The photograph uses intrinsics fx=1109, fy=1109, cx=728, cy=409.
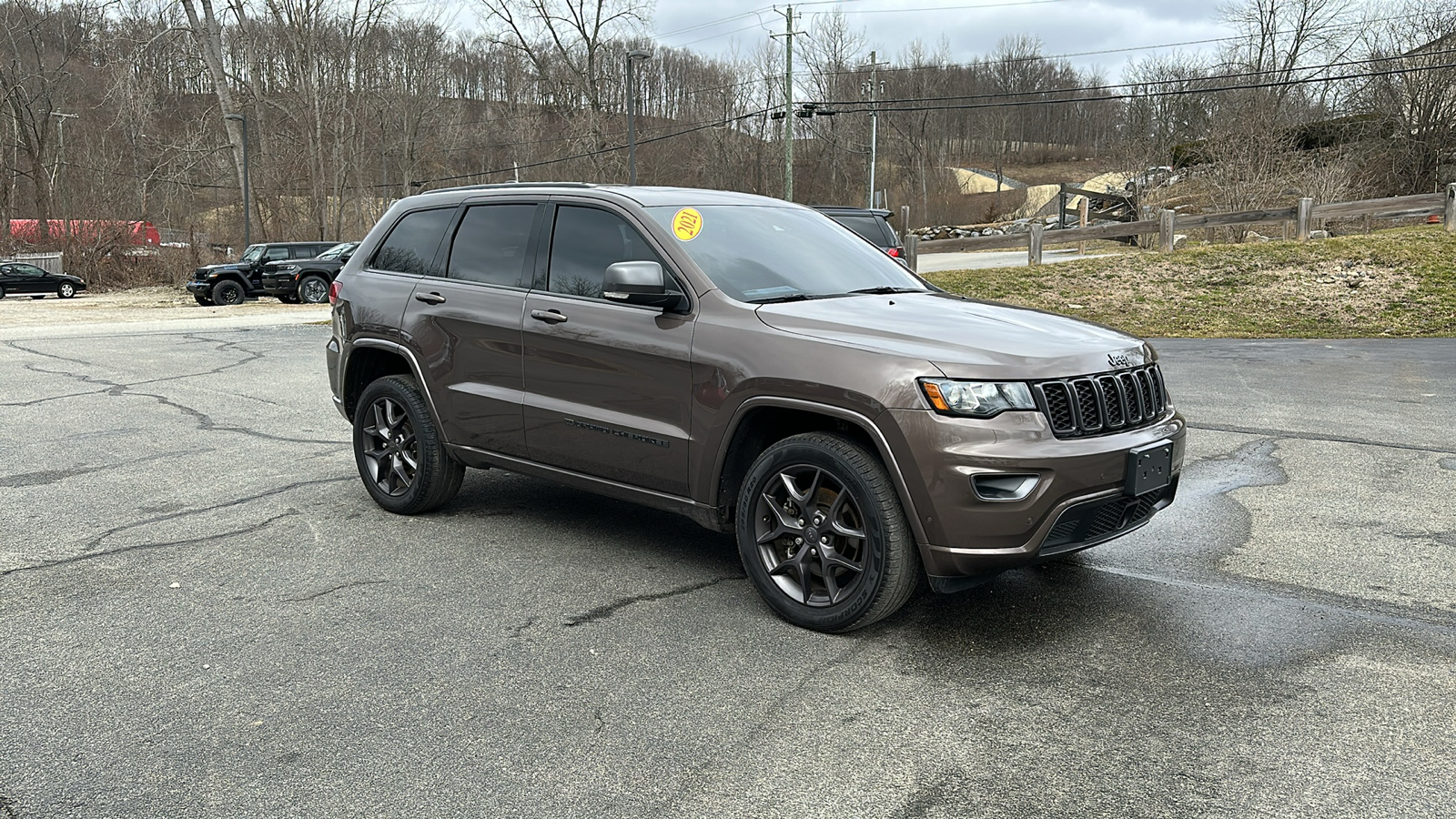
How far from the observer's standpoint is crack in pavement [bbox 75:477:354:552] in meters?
5.60

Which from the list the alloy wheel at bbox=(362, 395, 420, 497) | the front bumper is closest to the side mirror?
the front bumper

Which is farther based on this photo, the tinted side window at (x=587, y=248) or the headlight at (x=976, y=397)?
the tinted side window at (x=587, y=248)

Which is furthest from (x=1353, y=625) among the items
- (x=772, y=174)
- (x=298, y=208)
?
(x=772, y=174)

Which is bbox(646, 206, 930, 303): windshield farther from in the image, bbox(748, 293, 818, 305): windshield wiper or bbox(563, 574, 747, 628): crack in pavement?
bbox(563, 574, 747, 628): crack in pavement

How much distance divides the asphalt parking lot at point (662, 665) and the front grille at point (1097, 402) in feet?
2.67

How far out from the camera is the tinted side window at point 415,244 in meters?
5.90

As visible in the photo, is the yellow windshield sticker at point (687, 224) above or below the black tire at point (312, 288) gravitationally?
above

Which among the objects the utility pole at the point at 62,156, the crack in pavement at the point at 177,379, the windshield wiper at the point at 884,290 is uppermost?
the utility pole at the point at 62,156

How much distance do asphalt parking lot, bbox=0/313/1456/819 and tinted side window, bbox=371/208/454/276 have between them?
1351 millimetres

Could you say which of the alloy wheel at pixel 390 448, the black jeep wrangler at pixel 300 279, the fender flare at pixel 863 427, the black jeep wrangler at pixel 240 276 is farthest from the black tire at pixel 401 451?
the black jeep wrangler at pixel 240 276

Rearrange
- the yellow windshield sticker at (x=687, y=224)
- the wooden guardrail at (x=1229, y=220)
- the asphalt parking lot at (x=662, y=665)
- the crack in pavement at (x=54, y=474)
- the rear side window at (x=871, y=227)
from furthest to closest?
the wooden guardrail at (x=1229, y=220), the rear side window at (x=871, y=227), the crack in pavement at (x=54, y=474), the yellow windshield sticker at (x=687, y=224), the asphalt parking lot at (x=662, y=665)

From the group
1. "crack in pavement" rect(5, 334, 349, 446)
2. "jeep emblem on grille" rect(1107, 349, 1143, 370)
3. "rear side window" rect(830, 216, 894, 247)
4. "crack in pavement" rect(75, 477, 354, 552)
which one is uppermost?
"rear side window" rect(830, 216, 894, 247)

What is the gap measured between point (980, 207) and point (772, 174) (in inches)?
536

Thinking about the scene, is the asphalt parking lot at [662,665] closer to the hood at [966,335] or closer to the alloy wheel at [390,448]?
the alloy wheel at [390,448]
